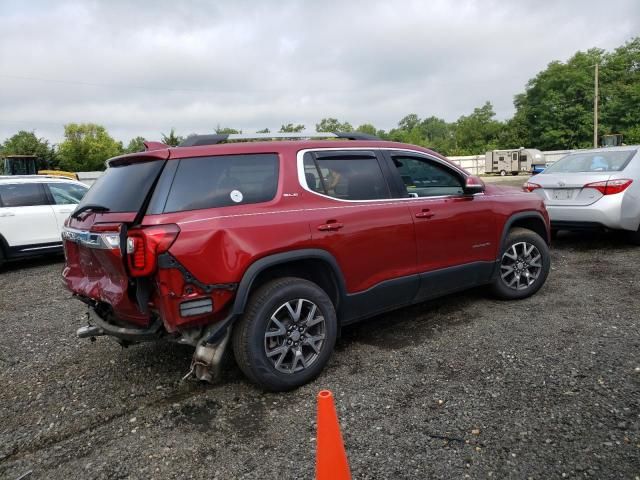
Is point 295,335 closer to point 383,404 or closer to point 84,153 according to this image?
point 383,404

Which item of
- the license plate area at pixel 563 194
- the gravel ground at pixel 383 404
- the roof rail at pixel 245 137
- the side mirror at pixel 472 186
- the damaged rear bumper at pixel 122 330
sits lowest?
the gravel ground at pixel 383 404

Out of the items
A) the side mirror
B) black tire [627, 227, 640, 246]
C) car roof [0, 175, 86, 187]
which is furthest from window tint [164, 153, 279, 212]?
car roof [0, 175, 86, 187]

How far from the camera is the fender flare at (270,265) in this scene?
2949 mm

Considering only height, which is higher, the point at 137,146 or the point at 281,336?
the point at 137,146

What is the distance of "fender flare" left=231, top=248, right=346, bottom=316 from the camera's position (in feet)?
9.68

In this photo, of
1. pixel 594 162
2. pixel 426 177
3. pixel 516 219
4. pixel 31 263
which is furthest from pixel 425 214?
pixel 31 263

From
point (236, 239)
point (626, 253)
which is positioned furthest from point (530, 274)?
point (236, 239)

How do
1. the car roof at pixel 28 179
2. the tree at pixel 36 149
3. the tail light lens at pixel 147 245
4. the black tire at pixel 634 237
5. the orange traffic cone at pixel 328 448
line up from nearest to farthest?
the orange traffic cone at pixel 328 448 → the tail light lens at pixel 147 245 → the black tire at pixel 634 237 → the car roof at pixel 28 179 → the tree at pixel 36 149

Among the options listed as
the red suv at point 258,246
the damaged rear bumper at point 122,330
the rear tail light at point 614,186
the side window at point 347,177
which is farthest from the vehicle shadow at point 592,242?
the damaged rear bumper at point 122,330

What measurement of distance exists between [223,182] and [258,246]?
503 mm

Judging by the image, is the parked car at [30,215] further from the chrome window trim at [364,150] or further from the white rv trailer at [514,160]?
the white rv trailer at [514,160]

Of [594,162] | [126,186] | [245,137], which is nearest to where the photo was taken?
[126,186]

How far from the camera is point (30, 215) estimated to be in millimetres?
8148

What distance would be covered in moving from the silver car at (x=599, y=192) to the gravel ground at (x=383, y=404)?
2.43m
